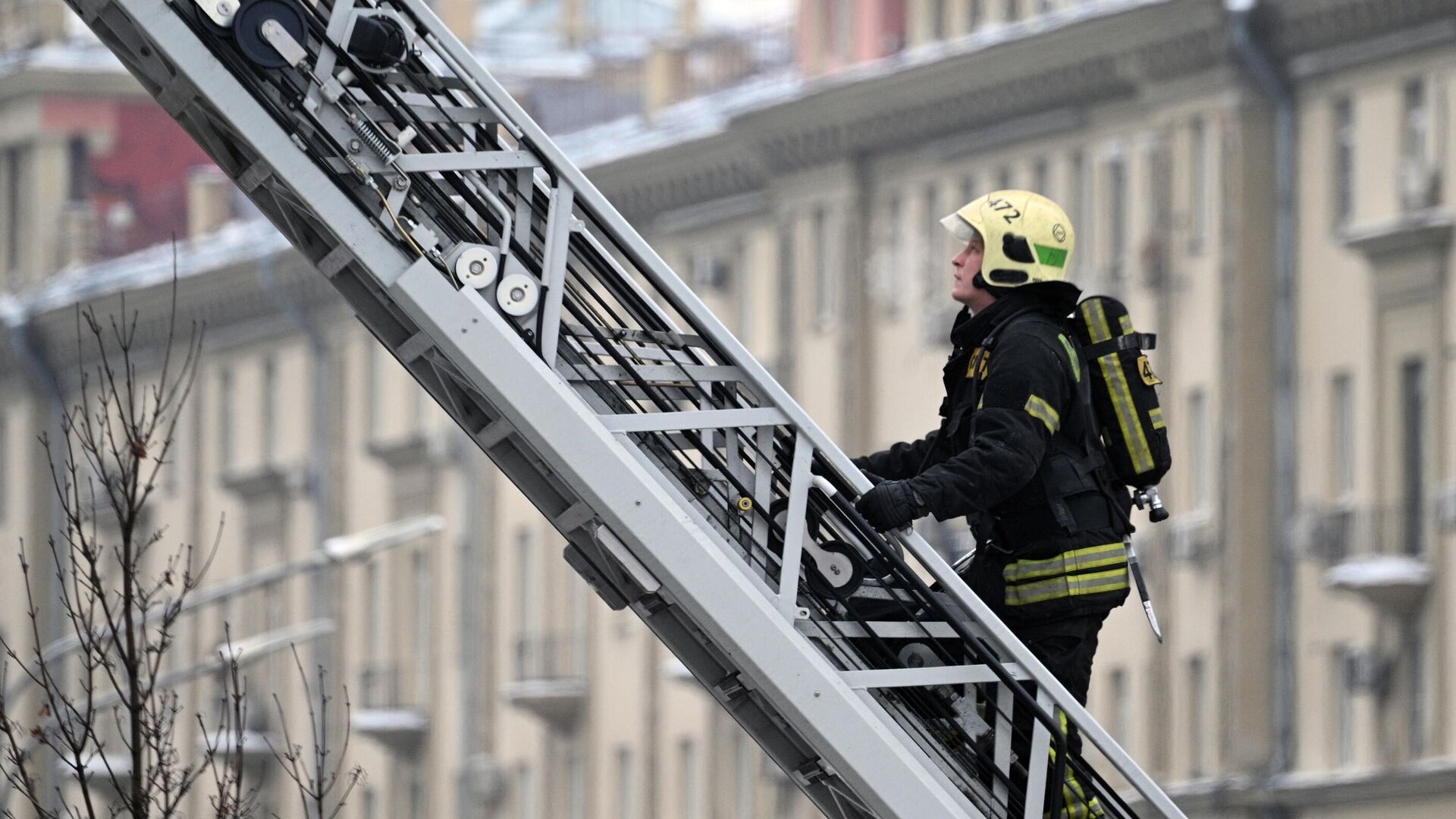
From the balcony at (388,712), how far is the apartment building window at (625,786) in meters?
4.97

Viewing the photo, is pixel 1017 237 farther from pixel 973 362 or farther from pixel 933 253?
pixel 933 253

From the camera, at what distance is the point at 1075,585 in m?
11.2

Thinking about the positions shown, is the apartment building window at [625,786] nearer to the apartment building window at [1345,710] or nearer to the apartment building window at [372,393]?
the apartment building window at [372,393]

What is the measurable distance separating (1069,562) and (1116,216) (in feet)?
110

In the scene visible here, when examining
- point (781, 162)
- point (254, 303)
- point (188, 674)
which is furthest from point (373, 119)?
point (254, 303)

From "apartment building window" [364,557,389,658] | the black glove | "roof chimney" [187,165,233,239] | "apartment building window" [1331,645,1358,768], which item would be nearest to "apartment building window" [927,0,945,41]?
"apartment building window" [1331,645,1358,768]

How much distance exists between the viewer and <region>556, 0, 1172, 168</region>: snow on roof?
1746 inches

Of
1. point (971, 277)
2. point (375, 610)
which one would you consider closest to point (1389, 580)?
point (375, 610)

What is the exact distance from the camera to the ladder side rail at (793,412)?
10938 millimetres

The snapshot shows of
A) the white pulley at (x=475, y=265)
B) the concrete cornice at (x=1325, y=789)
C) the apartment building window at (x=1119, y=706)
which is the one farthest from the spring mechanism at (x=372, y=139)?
the apartment building window at (x=1119, y=706)

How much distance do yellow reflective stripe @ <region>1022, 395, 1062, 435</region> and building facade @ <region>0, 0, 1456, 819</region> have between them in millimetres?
28355

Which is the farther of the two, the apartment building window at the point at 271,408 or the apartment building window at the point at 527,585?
the apartment building window at the point at 271,408

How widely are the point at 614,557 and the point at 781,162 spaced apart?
39.8m

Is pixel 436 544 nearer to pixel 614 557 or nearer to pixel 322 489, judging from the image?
pixel 322 489
